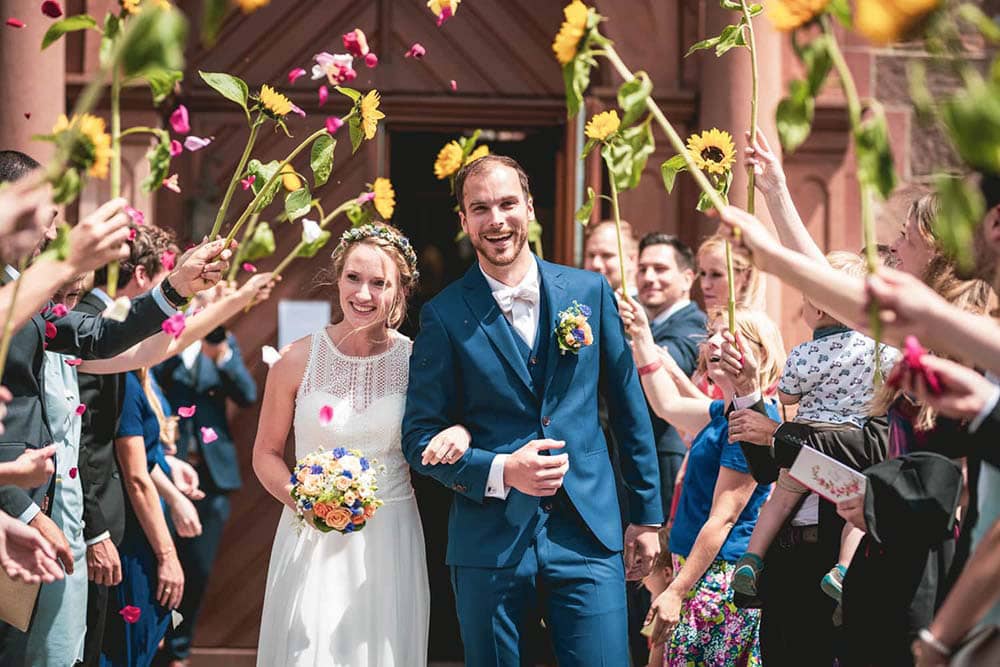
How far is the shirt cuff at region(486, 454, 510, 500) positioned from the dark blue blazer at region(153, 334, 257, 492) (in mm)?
3033

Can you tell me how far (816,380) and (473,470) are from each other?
3.72 ft

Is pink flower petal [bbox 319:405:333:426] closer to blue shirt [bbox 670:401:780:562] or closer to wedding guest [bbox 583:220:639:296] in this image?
blue shirt [bbox 670:401:780:562]

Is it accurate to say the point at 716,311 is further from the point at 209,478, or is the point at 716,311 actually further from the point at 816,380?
the point at 209,478

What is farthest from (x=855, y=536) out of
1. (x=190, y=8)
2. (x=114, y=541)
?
(x=190, y=8)

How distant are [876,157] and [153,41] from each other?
4.43ft

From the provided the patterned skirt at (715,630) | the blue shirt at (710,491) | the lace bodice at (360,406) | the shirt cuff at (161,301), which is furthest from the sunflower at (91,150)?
the patterned skirt at (715,630)

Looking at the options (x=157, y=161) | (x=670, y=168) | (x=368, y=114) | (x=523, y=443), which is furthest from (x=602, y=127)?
(x=157, y=161)

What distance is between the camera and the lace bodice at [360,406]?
4.38 metres

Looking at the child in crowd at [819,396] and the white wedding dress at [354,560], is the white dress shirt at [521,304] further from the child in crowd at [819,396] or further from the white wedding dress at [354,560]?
the child in crowd at [819,396]

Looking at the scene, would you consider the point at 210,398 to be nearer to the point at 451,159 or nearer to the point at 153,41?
the point at 451,159

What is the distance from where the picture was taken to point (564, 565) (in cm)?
399

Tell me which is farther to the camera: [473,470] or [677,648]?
[677,648]

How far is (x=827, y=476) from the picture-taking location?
3.45m

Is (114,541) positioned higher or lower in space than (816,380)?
lower
